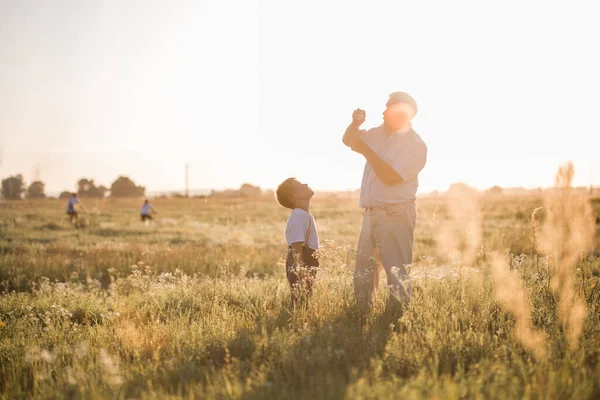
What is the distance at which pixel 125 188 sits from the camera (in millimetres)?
113500

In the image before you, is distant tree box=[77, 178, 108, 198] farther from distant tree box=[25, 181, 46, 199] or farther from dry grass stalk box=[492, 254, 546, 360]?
dry grass stalk box=[492, 254, 546, 360]

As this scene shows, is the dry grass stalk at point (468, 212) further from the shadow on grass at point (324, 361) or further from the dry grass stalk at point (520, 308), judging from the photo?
the shadow on grass at point (324, 361)

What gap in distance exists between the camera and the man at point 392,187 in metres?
4.70

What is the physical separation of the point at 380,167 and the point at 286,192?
153 cm

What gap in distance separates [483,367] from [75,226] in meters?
24.1

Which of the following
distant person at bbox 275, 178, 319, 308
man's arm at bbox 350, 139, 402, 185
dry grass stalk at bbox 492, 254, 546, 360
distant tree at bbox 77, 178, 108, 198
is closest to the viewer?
dry grass stalk at bbox 492, 254, 546, 360

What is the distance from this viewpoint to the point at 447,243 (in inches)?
543

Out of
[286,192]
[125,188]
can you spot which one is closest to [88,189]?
[125,188]

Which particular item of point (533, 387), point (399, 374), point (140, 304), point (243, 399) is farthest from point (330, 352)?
point (140, 304)

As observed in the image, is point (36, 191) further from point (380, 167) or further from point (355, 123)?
point (380, 167)

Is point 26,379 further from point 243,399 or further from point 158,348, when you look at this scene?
point 243,399

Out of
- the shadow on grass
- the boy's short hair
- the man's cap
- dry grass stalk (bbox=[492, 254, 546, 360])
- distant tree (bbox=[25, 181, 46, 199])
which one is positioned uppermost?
distant tree (bbox=[25, 181, 46, 199])

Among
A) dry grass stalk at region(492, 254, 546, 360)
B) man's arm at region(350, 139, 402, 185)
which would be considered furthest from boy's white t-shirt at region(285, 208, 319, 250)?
dry grass stalk at region(492, 254, 546, 360)

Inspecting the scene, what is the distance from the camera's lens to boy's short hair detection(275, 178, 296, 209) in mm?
5836
